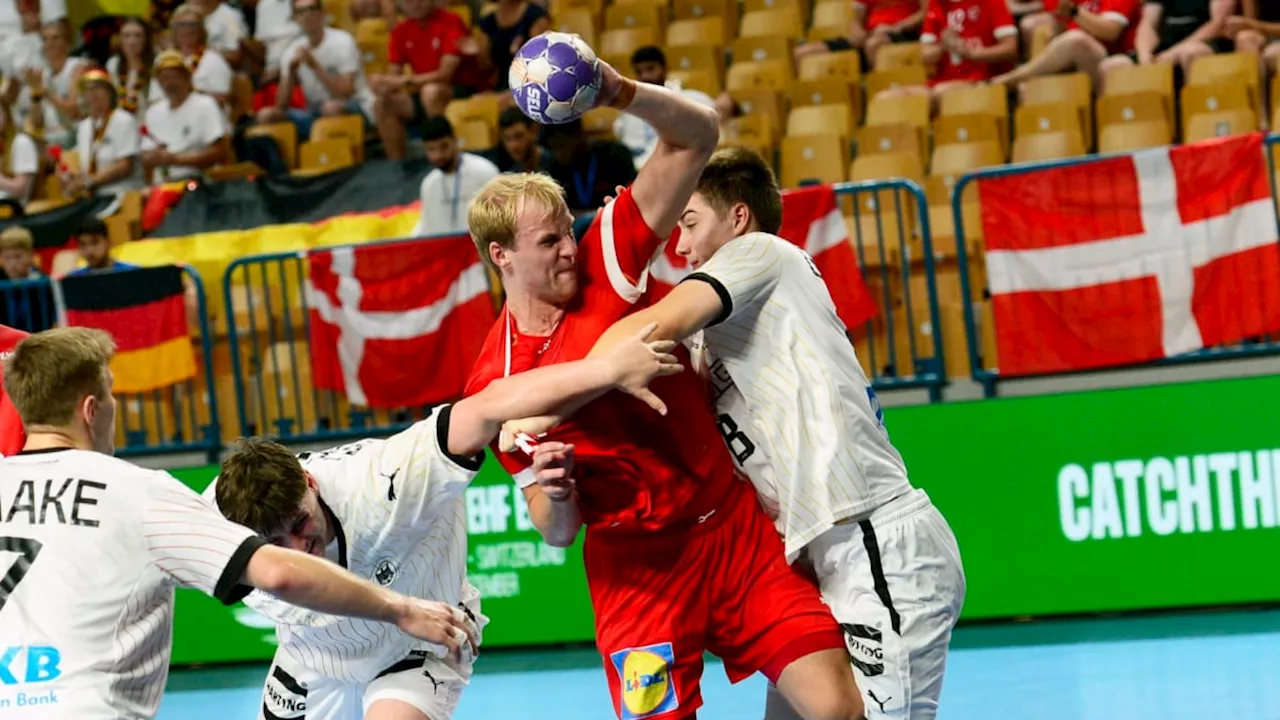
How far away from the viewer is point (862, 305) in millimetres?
9375

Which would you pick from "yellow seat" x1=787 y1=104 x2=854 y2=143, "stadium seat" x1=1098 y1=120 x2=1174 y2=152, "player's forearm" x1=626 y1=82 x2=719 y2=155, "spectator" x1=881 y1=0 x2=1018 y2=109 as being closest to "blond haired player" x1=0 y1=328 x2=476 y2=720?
"player's forearm" x1=626 y1=82 x2=719 y2=155

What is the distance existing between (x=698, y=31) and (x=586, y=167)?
3550 millimetres

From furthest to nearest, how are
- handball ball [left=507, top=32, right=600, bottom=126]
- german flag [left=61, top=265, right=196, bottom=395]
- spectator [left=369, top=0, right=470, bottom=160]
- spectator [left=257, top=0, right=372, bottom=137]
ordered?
spectator [left=257, top=0, right=372, bottom=137] < spectator [left=369, top=0, right=470, bottom=160] < german flag [left=61, top=265, right=196, bottom=395] < handball ball [left=507, top=32, right=600, bottom=126]

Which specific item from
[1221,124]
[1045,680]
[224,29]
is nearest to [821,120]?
[1221,124]

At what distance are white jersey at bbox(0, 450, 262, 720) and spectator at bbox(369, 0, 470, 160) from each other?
9.88 metres

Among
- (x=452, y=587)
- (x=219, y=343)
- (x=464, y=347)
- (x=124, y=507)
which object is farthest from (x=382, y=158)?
(x=124, y=507)

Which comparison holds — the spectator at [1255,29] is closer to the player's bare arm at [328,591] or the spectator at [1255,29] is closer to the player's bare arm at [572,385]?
the player's bare arm at [572,385]

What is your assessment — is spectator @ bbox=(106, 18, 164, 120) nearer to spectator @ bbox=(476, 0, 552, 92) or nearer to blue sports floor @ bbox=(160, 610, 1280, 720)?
spectator @ bbox=(476, 0, 552, 92)

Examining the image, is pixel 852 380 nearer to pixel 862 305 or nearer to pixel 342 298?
pixel 862 305

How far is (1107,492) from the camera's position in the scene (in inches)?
360

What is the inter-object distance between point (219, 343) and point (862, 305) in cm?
421

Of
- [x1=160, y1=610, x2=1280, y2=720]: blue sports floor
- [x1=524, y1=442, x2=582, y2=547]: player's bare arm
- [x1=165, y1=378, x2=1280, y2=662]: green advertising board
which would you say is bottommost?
[x1=160, y1=610, x2=1280, y2=720]: blue sports floor

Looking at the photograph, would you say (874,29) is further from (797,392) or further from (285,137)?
(797,392)

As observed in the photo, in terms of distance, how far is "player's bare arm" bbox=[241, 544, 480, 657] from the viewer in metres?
4.03
